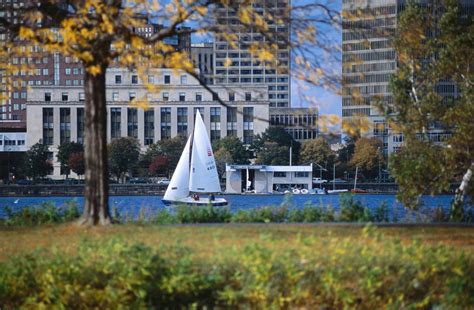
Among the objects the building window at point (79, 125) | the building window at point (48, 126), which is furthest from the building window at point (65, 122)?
the building window at point (48, 126)

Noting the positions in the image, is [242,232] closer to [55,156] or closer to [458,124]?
[458,124]

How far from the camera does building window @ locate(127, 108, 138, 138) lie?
5679 inches

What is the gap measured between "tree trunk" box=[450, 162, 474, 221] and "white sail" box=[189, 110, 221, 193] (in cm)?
4789

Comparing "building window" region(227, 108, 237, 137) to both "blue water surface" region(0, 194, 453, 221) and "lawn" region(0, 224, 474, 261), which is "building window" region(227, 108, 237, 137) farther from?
"lawn" region(0, 224, 474, 261)

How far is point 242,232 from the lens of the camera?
14516 mm

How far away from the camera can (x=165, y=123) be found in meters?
145

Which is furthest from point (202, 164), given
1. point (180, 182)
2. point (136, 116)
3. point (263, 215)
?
point (136, 116)

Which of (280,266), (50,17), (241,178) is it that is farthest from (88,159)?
(241,178)

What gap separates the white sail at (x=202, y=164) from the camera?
71125 mm

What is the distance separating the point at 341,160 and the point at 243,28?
A: 128 metres

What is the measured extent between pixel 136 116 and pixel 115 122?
4.02 m

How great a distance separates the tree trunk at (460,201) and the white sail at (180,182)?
4863 centimetres

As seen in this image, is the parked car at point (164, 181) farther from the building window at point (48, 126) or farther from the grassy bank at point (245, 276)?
the grassy bank at point (245, 276)

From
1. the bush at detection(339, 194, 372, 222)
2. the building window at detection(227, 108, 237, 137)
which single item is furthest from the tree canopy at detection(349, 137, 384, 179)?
the bush at detection(339, 194, 372, 222)
